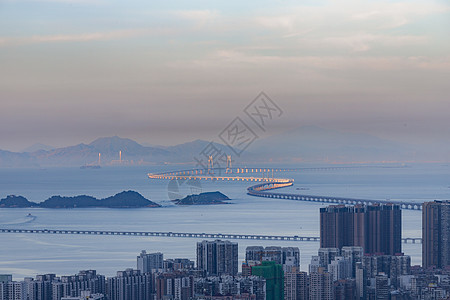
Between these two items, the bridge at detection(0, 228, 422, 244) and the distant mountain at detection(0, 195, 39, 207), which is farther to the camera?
the distant mountain at detection(0, 195, 39, 207)

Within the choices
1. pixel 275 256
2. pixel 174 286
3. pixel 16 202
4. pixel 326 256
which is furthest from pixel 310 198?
pixel 174 286

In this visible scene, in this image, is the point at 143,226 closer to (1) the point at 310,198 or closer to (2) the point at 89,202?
(2) the point at 89,202

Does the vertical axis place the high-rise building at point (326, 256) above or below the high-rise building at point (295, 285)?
above

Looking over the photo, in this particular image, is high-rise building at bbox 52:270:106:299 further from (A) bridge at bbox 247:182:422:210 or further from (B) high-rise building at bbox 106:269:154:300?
(A) bridge at bbox 247:182:422:210

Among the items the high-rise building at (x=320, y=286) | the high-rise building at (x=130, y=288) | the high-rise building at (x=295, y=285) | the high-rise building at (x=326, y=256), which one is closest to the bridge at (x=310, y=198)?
the high-rise building at (x=326, y=256)

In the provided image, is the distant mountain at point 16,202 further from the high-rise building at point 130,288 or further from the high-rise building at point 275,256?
the high-rise building at point 130,288

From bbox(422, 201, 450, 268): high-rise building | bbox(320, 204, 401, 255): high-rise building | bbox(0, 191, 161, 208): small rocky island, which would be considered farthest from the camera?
bbox(0, 191, 161, 208): small rocky island

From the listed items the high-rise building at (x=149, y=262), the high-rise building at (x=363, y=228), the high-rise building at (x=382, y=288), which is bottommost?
the high-rise building at (x=382, y=288)

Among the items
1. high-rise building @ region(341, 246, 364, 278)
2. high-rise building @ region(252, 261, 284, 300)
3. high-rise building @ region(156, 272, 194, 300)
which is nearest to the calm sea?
high-rise building @ region(341, 246, 364, 278)
